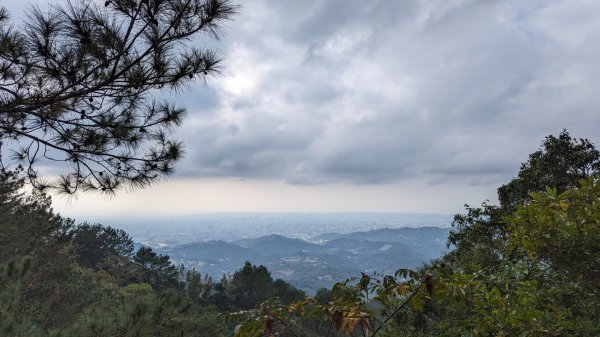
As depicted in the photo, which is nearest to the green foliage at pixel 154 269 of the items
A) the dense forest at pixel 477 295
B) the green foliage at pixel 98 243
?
the green foliage at pixel 98 243

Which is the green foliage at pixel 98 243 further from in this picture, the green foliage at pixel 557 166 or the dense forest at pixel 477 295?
the green foliage at pixel 557 166

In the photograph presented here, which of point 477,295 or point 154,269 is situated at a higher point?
point 477,295

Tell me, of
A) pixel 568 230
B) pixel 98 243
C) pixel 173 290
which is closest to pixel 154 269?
pixel 98 243

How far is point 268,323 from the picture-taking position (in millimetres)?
1999

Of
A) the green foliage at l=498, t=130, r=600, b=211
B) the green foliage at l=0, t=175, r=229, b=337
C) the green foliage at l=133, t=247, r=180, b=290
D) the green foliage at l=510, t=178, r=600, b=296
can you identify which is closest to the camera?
the green foliage at l=510, t=178, r=600, b=296

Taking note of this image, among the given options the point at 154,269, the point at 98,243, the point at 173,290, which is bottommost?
the point at 154,269

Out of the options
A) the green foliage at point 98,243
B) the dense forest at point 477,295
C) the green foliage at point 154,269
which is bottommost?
the green foliage at point 154,269

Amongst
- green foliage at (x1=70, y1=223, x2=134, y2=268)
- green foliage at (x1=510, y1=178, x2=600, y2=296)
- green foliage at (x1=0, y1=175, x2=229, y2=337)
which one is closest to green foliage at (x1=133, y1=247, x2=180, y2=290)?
green foliage at (x1=0, y1=175, x2=229, y2=337)

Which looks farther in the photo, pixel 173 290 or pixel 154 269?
pixel 154 269

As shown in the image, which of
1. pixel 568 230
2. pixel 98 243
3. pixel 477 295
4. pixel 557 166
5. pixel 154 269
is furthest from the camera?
pixel 154 269

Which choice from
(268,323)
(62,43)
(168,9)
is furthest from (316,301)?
(62,43)

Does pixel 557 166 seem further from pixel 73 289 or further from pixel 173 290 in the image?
pixel 73 289

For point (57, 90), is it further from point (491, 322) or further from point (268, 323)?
point (491, 322)

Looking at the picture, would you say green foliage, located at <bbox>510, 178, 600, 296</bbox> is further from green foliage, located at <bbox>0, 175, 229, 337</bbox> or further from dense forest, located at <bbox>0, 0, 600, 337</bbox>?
green foliage, located at <bbox>0, 175, 229, 337</bbox>
